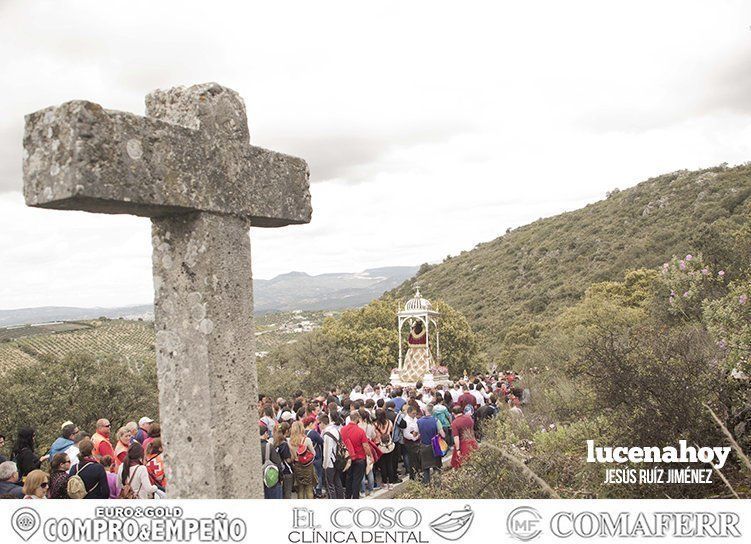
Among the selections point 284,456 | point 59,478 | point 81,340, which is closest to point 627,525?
point 59,478

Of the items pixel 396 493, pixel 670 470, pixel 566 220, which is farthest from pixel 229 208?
pixel 566 220

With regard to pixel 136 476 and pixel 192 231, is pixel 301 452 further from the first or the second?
pixel 192 231

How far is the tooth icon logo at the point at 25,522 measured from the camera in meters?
4.37

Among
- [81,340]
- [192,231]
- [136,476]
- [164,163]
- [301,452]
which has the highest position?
[164,163]

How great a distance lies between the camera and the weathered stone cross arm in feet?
10.3

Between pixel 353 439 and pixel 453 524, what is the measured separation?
5787mm

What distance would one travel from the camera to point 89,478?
6.37 metres

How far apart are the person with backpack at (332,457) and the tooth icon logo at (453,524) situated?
561 centimetres

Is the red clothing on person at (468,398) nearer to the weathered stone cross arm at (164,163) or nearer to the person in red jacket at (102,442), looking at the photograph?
the person in red jacket at (102,442)

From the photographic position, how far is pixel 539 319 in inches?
1825

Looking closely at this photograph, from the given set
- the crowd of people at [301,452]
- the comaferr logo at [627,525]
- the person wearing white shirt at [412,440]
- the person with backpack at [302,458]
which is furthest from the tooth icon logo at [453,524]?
the person wearing white shirt at [412,440]

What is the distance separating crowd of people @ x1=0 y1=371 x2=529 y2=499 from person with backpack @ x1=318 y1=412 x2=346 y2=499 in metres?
0.01

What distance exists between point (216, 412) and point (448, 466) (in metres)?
9.67

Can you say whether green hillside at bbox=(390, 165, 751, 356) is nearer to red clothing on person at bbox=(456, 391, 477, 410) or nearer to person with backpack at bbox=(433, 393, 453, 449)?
red clothing on person at bbox=(456, 391, 477, 410)
